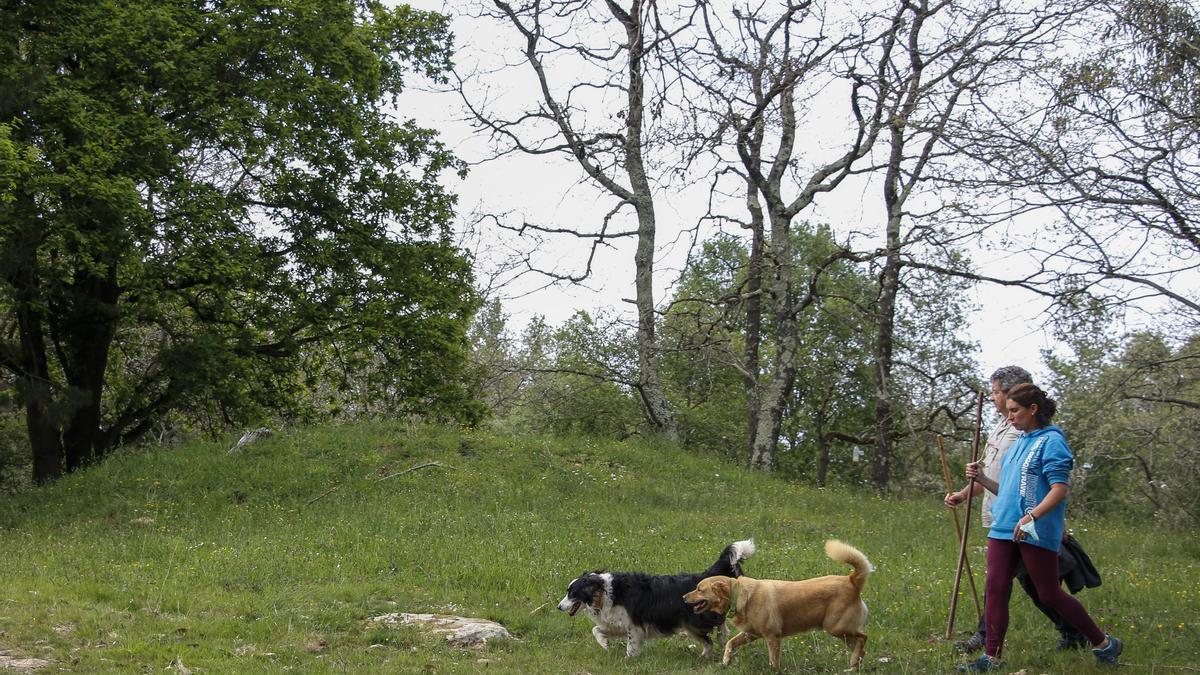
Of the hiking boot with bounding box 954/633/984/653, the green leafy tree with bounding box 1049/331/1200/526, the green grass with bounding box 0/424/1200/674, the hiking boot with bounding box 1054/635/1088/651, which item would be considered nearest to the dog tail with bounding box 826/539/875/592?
the green grass with bounding box 0/424/1200/674

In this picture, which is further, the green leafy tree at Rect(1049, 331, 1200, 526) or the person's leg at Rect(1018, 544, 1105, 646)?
the green leafy tree at Rect(1049, 331, 1200, 526)

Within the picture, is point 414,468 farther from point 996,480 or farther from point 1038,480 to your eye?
point 1038,480

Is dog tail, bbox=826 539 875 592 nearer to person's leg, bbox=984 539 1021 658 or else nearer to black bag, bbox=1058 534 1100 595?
person's leg, bbox=984 539 1021 658

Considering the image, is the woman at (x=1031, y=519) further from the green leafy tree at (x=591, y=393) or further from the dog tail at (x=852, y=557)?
the green leafy tree at (x=591, y=393)

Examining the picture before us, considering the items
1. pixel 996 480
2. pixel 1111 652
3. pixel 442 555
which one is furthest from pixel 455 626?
pixel 1111 652

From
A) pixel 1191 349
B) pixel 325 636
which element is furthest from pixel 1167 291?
pixel 325 636

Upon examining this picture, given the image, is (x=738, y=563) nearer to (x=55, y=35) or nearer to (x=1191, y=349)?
(x=1191, y=349)

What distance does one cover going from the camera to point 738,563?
29.6 feet

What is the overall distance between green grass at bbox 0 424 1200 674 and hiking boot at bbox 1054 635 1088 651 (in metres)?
0.15

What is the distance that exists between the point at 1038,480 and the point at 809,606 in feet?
6.30

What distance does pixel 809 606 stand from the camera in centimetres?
770

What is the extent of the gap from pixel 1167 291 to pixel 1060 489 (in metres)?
5.80

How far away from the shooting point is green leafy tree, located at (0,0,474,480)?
1798 cm

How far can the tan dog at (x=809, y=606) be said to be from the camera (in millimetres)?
7648
